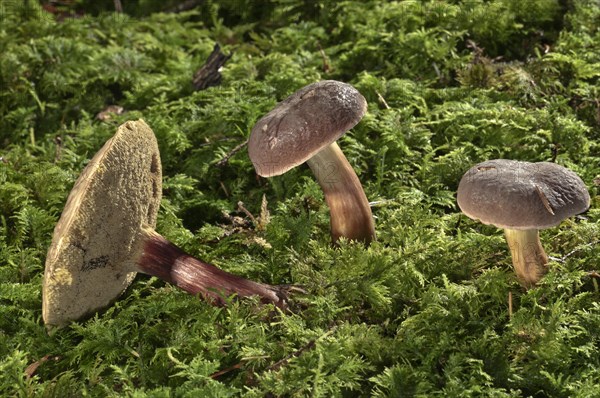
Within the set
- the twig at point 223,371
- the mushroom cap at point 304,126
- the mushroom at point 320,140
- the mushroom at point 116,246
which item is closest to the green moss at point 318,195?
the twig at point 223,371

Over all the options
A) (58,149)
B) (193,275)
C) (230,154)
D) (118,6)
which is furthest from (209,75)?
(193,275)

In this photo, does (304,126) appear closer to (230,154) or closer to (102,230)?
(102,230)

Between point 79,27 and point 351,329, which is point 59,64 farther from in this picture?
point 351,329

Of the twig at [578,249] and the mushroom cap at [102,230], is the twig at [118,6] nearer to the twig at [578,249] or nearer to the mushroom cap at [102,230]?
the mushroom cap at [102,230]

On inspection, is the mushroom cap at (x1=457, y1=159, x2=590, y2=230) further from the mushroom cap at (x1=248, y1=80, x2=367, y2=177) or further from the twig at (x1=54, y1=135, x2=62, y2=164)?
the twig at (x1=54, y1=135, x2=62, y2=164)

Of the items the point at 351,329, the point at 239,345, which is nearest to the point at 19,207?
the point at 239,345

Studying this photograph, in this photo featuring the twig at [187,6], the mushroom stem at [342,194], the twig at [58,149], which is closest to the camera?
the mushroom stem at [342,194]

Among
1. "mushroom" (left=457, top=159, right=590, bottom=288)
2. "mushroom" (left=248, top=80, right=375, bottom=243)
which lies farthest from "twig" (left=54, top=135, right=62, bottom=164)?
"mushroom" (left=457, top=159, right=590, bottom=288)
